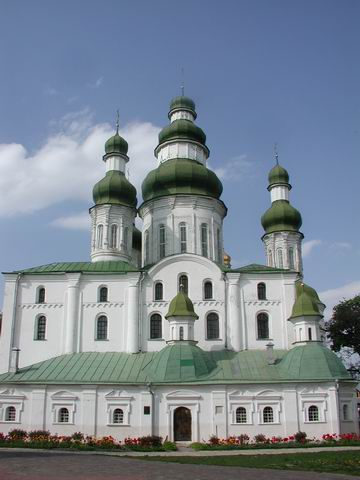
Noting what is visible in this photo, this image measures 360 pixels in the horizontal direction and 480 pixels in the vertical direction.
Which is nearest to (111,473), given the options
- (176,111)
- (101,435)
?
(101,435)

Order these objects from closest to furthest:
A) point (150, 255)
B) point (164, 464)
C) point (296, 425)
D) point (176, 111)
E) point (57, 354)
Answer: point (164, 464) → point (296, 425) → point (57, 354) → point (150, 255) → point (176, 111)

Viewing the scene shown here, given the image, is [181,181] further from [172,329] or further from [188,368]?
[188,368]

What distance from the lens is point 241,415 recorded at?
2725 cm

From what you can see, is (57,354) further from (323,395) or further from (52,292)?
(323,395)

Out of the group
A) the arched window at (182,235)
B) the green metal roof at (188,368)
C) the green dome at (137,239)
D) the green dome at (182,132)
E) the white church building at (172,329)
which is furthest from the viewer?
the green dome at (137,239)

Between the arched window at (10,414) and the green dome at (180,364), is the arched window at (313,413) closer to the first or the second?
the green dome at (180,364)

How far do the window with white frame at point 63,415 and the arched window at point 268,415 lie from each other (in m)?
10.2

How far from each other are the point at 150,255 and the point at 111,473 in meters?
23.7

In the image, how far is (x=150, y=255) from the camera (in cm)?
3741

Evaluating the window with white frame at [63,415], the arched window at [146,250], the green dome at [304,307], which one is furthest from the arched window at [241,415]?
the arched window at [146,250]

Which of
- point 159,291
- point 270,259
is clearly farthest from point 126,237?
point 270,259

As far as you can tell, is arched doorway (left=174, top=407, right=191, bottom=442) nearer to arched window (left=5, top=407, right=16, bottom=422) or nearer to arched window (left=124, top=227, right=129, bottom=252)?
arched window (left=5, top=407, right=16, bottom=422)

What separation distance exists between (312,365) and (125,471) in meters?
15.7

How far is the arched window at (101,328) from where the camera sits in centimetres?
3226
